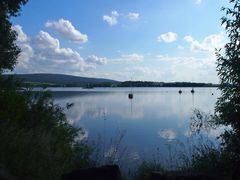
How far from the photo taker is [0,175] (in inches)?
300

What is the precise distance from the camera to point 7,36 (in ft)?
64.2

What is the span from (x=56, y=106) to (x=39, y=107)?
166 cm

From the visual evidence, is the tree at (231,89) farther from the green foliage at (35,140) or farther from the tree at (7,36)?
the tree at (7,36)

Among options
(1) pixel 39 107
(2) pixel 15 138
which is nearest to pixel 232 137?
(2) pixel 15 138

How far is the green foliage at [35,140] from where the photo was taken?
32.1 ft

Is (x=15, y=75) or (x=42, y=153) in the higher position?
(x=15, y=75)

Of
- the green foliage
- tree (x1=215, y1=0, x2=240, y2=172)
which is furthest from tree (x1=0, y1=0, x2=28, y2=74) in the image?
tree (x1=215, y1=0, x2=240, y2=172)

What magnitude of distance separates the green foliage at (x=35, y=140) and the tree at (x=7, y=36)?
2017mm

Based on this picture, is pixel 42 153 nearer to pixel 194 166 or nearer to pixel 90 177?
pixel 90 177

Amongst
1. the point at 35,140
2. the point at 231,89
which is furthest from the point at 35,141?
the point at 231,89

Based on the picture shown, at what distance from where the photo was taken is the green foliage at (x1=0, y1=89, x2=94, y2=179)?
978 centimetres

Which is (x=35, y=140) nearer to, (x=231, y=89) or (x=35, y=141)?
(x=35, y=141)

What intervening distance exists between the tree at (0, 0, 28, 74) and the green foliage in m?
2.02

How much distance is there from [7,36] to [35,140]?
369 inches
